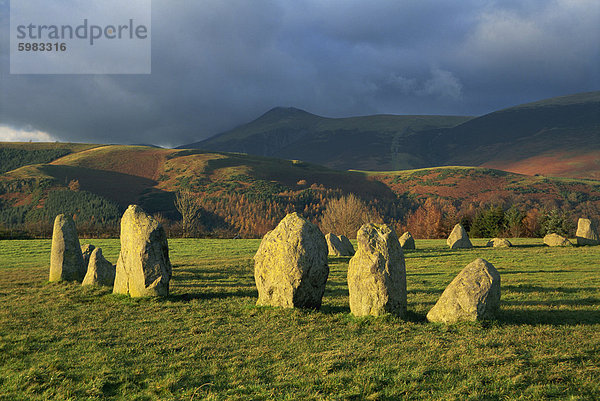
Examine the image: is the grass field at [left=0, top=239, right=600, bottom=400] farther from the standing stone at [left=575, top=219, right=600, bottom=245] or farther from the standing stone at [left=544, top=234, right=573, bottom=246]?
the standing stone at [left=575, top=219, right=600, bottom=245]

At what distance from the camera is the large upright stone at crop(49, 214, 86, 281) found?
1959 centimetres

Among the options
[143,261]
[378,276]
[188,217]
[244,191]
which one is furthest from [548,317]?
[244,191]

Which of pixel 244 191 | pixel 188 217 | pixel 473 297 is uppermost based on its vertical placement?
pixel 244 191

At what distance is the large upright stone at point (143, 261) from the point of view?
51.9 ft

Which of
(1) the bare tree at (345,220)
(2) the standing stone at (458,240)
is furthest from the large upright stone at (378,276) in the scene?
(1) the bare tree at (345,220)

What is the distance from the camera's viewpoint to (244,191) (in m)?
107

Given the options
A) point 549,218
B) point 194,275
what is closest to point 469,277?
point 194,275

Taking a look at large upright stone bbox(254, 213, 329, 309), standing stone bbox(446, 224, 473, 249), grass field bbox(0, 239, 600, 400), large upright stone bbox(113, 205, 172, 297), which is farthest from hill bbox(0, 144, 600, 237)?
large upright stone bbox(113, 205, 172, 297)

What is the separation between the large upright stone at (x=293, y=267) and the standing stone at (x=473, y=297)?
4.10m

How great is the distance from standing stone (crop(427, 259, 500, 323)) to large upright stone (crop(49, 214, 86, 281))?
56.6 ft

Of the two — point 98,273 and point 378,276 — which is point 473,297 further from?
point 98,273

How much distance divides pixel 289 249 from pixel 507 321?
276 inches

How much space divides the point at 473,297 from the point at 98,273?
15971mm

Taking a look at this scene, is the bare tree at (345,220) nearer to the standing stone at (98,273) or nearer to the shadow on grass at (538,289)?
the shadow on grass at (538,289)
